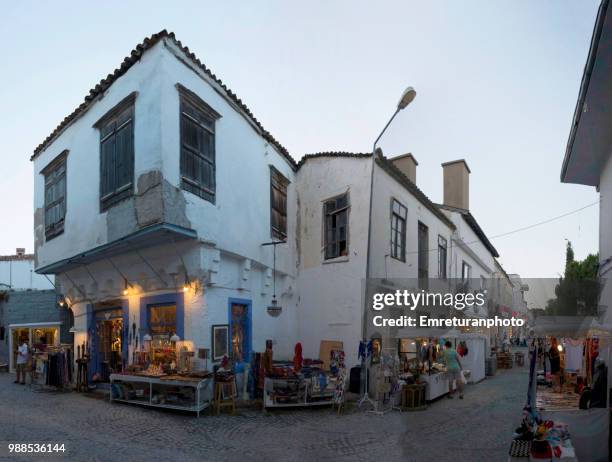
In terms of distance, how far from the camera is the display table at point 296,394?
39.8ft

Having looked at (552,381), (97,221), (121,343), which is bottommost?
(552,381)

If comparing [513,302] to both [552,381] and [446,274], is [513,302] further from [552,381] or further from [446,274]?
[552,381]

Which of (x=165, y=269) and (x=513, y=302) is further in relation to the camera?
(x=165, y=269)

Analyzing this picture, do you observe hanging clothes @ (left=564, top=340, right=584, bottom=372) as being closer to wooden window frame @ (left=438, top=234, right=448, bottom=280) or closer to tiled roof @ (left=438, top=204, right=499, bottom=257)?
wooden window frame @ (left=438, top=234, right=448, bottom=280)

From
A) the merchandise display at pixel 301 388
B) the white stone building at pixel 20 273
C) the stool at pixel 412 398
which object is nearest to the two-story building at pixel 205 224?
the merchandise display at pixel 301 388

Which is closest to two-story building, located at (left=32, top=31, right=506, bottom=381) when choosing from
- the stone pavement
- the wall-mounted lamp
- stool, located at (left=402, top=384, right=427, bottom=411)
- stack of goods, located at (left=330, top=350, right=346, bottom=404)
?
the wall-mounted lamp

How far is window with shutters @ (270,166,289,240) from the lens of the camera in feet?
54.2

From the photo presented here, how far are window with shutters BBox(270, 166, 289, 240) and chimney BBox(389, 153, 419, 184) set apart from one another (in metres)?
6.94

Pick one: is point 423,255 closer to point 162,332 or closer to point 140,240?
point 140,240

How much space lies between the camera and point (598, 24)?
5.36 m

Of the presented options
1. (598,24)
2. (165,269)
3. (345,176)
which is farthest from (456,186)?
(345,176)

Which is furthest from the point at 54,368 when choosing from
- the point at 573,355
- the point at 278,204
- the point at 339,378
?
the point at 573,355

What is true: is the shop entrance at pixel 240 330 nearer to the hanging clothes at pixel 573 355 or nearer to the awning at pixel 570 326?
the awning at pixel 570 326

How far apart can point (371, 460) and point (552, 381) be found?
11.6 meters
